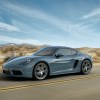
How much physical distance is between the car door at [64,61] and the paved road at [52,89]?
80 centimetres

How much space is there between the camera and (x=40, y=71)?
12.1 meters

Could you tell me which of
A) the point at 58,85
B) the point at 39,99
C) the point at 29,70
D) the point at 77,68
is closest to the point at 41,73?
the point at 29,70

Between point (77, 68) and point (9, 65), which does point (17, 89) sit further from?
point (77, 68)

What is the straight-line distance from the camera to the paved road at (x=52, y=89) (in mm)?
8586

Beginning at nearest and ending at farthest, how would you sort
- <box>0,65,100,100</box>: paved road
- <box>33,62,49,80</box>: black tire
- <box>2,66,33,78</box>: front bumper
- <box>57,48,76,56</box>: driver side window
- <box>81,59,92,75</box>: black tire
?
<box>0,65,100,100</box>: paved road < <box>2,66,33,78</box>: front bumper < <box>33,62,49,80</box>: black tire < <box>57,48,76,56</box>: driver side window < <box>81,59,92,75</box>: black tire

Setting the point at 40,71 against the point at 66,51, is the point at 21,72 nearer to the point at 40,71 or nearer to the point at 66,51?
the point at 40,71

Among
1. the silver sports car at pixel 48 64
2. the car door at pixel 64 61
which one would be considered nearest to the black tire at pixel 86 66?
the silver sports car at pixel 48 64

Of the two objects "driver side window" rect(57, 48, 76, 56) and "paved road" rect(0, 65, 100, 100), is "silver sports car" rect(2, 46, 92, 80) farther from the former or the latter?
"paved road" rect(0, 65, 100, 100)

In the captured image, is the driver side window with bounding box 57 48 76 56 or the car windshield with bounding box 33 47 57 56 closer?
the car windshield with bounding box 33 47 57 56

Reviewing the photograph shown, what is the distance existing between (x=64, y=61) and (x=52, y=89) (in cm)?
342

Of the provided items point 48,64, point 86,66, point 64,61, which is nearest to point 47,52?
point 64,61

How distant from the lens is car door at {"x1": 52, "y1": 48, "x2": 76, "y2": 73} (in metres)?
12.9

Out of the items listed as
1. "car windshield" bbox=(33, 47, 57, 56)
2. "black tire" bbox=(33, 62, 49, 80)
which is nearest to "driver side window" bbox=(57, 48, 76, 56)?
"car windshield" bbox=(33, 47, 57, 56)

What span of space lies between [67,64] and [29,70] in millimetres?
2161
